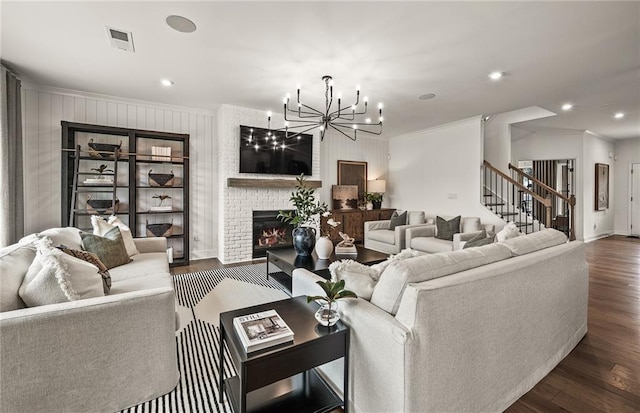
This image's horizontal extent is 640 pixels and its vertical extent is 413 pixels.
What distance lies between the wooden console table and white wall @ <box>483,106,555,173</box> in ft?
8.37

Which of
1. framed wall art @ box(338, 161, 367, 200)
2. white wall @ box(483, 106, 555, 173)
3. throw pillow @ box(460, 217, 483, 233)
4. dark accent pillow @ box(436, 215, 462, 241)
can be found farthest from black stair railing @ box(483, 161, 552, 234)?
framed wall art @ box(338, 161, 367, 200)

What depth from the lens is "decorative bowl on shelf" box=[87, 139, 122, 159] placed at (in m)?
4.06

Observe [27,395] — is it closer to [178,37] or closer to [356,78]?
[178,37]

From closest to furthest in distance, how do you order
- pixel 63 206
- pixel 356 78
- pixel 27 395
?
pixel 27 395, pixel 356 78, pixel 63 206

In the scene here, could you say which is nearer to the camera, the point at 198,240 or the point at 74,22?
the point at 74,22

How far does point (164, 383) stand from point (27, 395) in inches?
23.3

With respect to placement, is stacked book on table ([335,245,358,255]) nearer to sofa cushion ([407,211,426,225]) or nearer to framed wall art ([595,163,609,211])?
sofa cushion ([407,211,426,225])

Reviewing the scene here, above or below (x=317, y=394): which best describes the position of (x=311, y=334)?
above

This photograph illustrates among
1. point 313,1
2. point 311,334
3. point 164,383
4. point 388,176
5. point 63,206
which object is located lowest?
point 164,383

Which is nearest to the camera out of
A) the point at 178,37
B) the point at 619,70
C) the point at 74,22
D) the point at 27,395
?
the point at 27,395

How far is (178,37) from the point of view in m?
2.62

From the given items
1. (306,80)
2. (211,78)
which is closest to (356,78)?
(306,80)

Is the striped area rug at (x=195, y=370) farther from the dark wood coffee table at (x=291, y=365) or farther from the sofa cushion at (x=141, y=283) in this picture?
the sofa cushion at (x=141, y=283)

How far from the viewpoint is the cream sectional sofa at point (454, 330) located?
3.99ft
